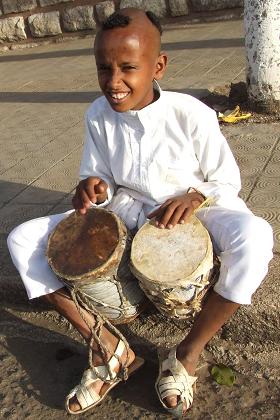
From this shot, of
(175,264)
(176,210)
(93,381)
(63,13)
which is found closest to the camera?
(175,264)

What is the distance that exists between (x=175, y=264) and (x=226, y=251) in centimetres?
20

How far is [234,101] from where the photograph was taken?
5000 millimetres

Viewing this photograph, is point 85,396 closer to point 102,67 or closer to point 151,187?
point 151,187

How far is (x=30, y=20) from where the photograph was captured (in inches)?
374

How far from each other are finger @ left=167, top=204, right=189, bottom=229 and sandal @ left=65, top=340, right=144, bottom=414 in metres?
0.55

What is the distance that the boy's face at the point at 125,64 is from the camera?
2.22m

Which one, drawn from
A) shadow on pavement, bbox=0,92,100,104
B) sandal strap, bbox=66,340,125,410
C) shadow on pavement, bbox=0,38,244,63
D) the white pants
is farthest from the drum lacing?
Result: shadow on pavement, bbox=0,38,244,63

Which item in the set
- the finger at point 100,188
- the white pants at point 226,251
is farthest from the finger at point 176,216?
the finger at point 100,188

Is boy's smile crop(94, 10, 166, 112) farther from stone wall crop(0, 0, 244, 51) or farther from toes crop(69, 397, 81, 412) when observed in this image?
stone wall crop(0, 0, 244, 51)

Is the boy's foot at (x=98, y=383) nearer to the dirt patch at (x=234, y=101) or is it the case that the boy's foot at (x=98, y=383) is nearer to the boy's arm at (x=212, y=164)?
A: the boy's arm at (x=212, y=164)

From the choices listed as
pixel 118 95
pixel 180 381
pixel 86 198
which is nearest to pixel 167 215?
pixel 86 198

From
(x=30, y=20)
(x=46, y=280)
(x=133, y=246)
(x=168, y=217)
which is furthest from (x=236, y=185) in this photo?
(x=30, y=20)

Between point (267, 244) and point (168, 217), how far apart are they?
371mm

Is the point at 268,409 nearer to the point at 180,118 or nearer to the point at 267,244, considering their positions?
the point at 267,244
